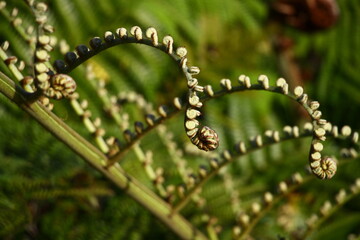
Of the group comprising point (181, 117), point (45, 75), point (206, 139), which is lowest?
point (181, 117)

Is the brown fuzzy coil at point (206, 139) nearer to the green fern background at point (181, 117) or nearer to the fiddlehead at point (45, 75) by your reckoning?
the fiddlehead at point (45, 75)

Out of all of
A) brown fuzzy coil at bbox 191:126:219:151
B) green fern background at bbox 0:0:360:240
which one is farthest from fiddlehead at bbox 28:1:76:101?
green fern background at bbox 0:0:360:240

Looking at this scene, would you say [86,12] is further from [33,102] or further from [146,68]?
[33,102]

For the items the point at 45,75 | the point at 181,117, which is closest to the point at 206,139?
the point at 45,75

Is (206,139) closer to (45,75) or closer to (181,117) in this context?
(45,75)

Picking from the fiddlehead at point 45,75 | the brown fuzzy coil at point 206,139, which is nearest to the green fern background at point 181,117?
the fiddlehead at point 45,75

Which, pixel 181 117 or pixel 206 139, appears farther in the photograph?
pixel 181 117

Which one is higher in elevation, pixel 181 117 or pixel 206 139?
pixel 206 139

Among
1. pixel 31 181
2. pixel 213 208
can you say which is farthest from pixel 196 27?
pixel 31 181

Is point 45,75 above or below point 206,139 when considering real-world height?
above

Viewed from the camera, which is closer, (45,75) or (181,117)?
(45,75)
